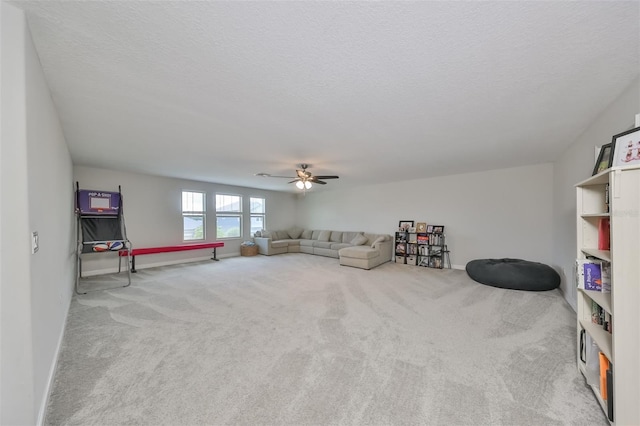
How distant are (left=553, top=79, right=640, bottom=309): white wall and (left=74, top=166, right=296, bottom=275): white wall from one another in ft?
24.2

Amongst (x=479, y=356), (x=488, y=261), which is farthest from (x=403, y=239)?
(x=479, y=356)

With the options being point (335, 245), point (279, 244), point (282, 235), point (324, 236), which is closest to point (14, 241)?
point (335, 245)

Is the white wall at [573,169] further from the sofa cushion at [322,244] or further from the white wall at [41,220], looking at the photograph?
the sofa cushion at [322,244]

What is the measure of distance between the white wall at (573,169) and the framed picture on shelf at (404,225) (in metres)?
2.74

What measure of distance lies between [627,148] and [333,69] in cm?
211

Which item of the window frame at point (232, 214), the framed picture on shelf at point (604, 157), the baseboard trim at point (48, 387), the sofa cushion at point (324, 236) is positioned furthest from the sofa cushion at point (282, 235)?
the framed picture on shelf at point (604, 157)

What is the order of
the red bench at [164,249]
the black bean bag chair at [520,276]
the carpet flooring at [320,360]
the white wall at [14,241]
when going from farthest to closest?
the red bench at [164,249], the black bean bag chair at [520,276], the carpet flooring at [320,360], the white wall at [14,241]

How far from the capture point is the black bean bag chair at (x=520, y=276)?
385 centimetres

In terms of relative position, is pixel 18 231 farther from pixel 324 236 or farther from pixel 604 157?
pixel 324 236

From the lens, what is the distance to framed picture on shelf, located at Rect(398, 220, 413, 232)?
20.6ft

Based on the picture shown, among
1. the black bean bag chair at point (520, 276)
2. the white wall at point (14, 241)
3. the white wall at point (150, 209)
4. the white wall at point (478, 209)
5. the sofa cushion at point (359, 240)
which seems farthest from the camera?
the sofa cushion at point (359, 240)

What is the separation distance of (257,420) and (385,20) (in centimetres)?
242

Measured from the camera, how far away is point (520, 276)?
3.93m

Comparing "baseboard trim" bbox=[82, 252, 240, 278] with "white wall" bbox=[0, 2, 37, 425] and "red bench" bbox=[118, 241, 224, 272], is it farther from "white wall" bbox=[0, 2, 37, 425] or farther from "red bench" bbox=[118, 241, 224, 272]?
"white wall" bbox=[0, 2, 37, 425]
